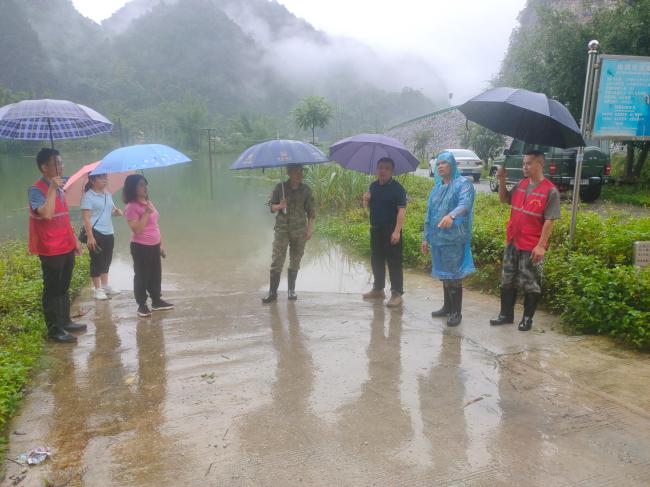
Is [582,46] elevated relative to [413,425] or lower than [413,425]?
elevated

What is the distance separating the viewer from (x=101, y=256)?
16.0ft

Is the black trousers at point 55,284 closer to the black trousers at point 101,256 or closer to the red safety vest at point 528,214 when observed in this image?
the black trousers at point 101,256

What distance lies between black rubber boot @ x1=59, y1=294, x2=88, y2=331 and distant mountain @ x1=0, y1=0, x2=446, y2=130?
46893 millimetres

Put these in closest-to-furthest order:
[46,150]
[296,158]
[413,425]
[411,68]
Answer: [413,425] < [46,150] < [296,158] < [411,68]

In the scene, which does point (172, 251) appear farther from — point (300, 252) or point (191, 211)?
point (191, 211)

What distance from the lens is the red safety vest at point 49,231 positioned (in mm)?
3557

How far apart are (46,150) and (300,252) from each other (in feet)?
7.65

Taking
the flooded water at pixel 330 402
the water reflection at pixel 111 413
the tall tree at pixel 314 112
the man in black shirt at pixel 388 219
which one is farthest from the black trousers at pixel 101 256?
the tall tree at pixel 314 112

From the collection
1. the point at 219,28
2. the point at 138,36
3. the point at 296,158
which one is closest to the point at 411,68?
the point at 219,28

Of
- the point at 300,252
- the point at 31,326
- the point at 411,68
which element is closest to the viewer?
the point at 31,326

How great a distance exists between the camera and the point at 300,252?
4.83 meters

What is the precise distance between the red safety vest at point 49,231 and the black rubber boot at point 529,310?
141 inches

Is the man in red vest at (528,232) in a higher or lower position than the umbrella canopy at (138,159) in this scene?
lower

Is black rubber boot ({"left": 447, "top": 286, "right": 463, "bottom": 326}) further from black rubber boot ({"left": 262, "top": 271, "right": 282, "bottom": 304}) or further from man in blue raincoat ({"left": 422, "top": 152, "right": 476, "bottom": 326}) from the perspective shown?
black rubber boot ({"left": 262, "top": 271, "right": 282, "bottom": 304})
